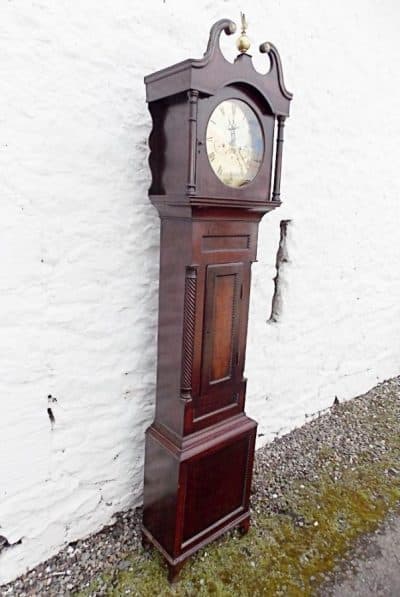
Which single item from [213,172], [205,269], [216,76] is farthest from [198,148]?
[205,269]

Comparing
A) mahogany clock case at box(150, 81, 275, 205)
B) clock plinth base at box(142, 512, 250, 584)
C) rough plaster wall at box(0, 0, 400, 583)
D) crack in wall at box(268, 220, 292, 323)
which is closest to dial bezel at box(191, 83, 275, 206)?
mahogany clock case at box(150, 81, 275, 205)

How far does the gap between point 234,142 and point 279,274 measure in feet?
3.84

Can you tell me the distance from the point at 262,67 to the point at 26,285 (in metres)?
1.53

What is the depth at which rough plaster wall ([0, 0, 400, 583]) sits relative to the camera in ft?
4.96

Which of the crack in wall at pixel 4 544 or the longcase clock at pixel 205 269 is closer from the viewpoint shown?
the longcase clock at pixel 205 269

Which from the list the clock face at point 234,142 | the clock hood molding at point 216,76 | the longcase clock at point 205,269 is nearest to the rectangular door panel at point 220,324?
the longcase clock at point 205,269

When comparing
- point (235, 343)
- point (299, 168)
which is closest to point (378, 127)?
point (299, 168)

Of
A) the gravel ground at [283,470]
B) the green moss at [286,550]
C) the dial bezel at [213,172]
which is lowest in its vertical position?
the green moss at [286,550]

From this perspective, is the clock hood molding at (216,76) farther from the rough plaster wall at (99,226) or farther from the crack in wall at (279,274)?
the crack in wall at (279,274)

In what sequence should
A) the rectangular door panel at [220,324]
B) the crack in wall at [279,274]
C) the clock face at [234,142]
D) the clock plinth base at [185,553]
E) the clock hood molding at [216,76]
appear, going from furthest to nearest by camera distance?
the crack in wall at [279,274] < the clock plinth base at [185,553] < the rectangular door panel at [220,324] < the clock face at [234,142] < the clock hood molding at [216,76]

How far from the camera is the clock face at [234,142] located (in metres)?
1.47

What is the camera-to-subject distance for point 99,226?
171 cm

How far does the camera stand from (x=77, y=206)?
5.38 ft

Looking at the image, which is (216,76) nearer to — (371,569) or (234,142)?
(234,142)
